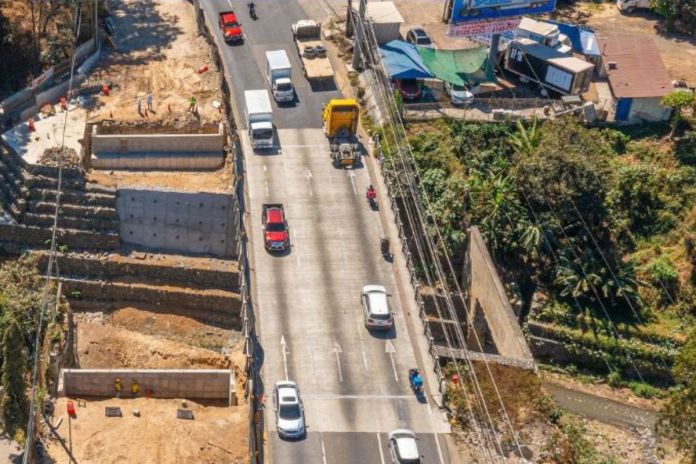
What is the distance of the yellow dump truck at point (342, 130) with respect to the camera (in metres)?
73.4

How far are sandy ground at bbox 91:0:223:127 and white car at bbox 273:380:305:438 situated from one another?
29.1m

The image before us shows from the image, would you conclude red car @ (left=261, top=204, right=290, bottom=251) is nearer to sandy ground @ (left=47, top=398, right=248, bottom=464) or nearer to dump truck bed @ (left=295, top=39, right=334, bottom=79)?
sandy ground @ (left=47, top=398, right=248, bottom=464)

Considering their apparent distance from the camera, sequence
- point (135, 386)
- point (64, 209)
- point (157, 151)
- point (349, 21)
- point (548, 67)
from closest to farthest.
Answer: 1. point (135, 386)
2. point (64, 209)
3. point (157, 151)
4. point (548, 67)
5. point (349, 21)

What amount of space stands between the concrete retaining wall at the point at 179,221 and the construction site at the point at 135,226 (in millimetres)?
76

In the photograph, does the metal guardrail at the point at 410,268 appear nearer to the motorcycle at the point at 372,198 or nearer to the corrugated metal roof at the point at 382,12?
the motorcycle at the point at 372,198

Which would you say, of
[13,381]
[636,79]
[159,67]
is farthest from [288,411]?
[636,79]

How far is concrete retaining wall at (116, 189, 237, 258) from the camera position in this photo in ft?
239

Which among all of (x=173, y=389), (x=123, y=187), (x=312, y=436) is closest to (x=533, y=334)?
(x=312, y=436)

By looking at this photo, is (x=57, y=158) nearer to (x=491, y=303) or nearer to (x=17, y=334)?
(x=17, y=334)

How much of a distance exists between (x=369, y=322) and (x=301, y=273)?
6273mm

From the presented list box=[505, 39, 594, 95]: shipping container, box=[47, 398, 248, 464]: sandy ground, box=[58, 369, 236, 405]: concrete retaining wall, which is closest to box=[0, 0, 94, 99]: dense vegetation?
box=[58, 369, 236, 405]: concrete retaining wall

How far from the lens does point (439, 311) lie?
68.9 metres

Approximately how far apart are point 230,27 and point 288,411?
42685mm

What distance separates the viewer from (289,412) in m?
54.8
